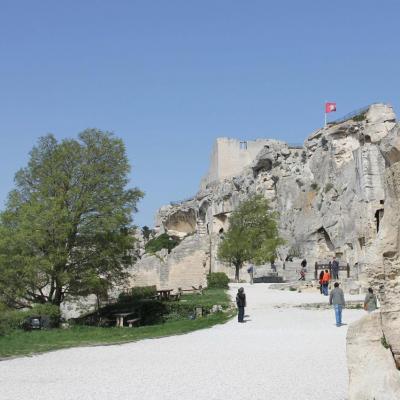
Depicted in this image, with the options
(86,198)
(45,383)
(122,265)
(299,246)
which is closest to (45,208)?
(86,198)

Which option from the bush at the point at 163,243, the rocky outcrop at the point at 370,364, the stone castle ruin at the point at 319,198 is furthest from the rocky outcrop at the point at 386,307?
the bush at the point at 163,243

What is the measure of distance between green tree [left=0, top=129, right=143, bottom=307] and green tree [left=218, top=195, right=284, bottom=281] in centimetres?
A: 1757

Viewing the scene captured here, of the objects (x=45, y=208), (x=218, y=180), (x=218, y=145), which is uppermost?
(x=218, y=145)

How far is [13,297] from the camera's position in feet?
67.9

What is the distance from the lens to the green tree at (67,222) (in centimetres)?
2036

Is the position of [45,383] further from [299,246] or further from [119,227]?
[299,246]

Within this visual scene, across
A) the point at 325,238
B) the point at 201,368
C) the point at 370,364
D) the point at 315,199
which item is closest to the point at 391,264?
the point at 370,364

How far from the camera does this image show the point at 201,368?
10.1 meters

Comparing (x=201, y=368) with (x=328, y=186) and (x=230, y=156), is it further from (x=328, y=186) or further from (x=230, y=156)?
(x=230, y=156)

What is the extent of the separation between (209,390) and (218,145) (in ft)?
222

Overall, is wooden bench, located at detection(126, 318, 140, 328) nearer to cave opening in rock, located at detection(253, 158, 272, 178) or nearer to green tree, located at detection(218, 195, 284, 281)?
green tree, located at detection(218, 195, 284, 281)

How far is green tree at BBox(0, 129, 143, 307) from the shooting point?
20.4 metres

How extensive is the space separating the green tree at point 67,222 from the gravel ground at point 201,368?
24.8ft

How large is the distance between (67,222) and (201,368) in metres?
12.1
